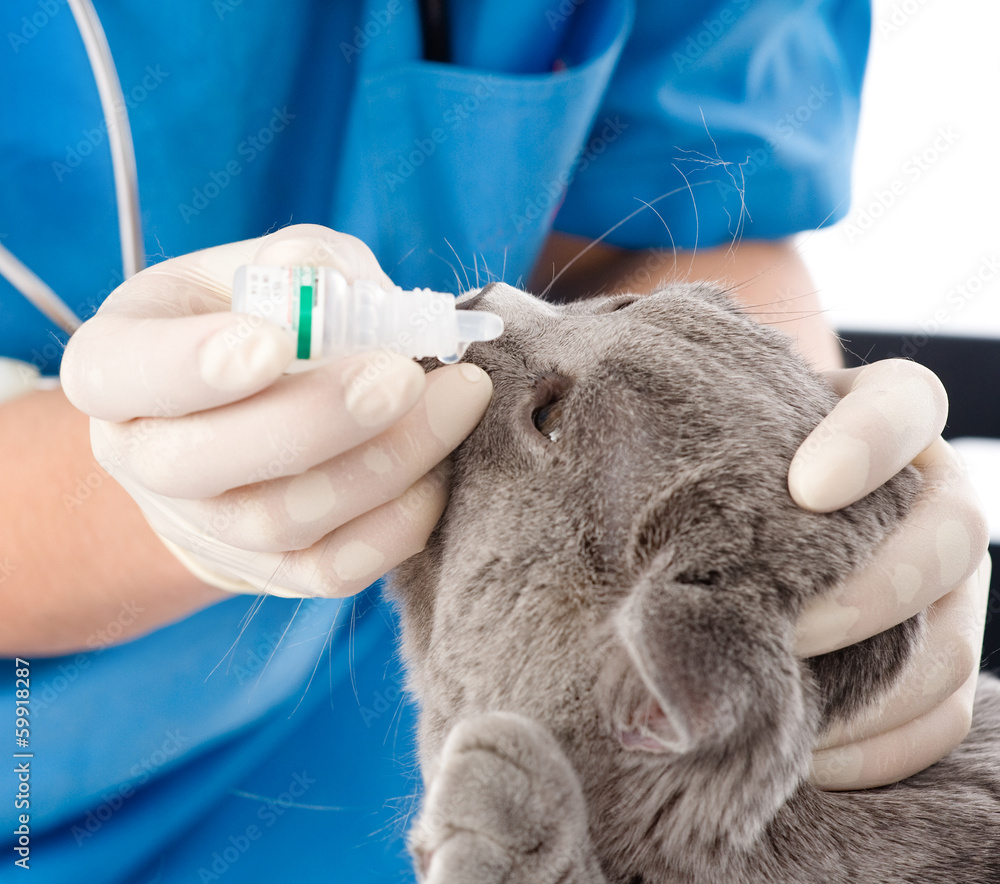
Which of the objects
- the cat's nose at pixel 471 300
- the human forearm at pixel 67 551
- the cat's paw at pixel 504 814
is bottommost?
the human forearm at pixel 67 551

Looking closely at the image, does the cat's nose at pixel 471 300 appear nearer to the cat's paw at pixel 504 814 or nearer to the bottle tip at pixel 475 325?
the bottle tip at pixel 475 325

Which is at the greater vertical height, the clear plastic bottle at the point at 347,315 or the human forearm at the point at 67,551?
the clear plastic bottle at the point at 347,315

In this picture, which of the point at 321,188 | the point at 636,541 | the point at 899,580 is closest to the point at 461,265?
the point at 321,188

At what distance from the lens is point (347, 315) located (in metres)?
0.72

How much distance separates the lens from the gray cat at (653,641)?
2.06ft

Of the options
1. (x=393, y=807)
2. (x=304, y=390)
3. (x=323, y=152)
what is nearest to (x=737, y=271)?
(x=323, y=152)

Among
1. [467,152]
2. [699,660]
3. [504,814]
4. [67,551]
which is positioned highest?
[467,152]

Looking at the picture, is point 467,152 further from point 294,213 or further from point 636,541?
point 636,541

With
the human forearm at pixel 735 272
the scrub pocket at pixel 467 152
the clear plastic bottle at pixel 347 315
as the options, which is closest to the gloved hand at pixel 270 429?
the clear plastic bottle at pixel 347 315

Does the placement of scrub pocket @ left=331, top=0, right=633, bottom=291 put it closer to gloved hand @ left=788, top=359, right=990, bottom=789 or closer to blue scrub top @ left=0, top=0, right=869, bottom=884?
blue scrub top @ left=0, top=0, right=869, bottom=884

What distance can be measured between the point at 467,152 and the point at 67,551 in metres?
0.86

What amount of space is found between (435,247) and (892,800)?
1056mm

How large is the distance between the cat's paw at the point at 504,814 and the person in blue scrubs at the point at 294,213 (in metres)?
0.53

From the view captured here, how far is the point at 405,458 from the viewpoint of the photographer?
784 millimetres
